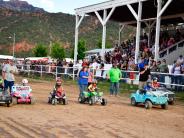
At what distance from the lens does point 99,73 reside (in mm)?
30703

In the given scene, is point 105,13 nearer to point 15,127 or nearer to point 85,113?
point 85,113

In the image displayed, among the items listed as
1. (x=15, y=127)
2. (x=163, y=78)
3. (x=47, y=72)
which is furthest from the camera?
(x=47, y=72)

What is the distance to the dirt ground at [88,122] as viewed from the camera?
10.8 meters

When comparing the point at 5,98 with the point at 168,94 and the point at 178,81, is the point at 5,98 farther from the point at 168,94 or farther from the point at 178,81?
the point at 178,81

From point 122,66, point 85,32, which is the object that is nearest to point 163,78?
point 122,66

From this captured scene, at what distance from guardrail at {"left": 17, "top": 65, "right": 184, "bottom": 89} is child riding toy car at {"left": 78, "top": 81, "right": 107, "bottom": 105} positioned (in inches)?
215

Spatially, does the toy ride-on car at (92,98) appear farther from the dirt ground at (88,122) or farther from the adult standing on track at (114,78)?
the adult standing on track at (114,78)

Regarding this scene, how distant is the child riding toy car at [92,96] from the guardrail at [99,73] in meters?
5.46

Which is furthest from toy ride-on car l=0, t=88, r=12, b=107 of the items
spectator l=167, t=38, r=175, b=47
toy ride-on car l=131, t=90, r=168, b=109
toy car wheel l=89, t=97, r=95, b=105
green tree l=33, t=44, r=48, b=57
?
green tree l=33, t=44, r=48, b=57

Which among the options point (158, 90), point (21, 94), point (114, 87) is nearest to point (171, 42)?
point (114, 87)

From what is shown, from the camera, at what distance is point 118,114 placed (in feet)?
48.8

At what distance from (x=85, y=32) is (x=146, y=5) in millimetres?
87834

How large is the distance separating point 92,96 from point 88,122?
5.39 metres

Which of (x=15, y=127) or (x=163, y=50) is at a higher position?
(x=163, y=50)
